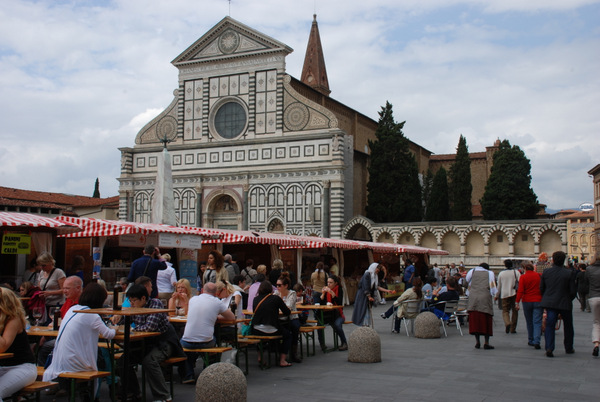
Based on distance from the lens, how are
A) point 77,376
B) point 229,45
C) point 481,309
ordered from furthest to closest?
point 229,45
point 481,309
point 77,376

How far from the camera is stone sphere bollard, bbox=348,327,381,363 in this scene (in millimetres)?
9242

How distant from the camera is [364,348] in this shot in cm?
925

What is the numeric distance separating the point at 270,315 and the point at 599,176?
144 ft

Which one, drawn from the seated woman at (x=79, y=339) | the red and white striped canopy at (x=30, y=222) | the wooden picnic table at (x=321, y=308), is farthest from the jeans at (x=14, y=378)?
the red and white striped canopy at (x=30, y=222)

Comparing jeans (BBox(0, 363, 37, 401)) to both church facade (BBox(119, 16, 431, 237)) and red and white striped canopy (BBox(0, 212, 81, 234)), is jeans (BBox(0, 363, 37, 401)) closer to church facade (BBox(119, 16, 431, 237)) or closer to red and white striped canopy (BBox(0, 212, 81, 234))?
red and white striped canopy (BBox(0, 212, 81, 234))

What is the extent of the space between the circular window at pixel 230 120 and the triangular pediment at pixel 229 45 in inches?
122

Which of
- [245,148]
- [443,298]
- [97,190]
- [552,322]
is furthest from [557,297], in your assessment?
[97,190]

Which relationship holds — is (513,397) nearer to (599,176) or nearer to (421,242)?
(421,242)

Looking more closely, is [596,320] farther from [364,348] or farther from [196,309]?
[196,309]

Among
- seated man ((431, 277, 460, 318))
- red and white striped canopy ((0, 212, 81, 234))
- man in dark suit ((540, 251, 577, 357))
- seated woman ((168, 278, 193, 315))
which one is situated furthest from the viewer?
seated man ((431, 277, 460, 318))

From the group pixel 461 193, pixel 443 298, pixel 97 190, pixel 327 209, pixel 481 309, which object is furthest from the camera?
pixel 97 190

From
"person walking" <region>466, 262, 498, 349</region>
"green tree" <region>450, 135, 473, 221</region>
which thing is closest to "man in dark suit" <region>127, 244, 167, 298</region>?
"person walking" <region>466, 262, 498, 349</region>

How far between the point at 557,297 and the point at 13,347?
8.23 meters

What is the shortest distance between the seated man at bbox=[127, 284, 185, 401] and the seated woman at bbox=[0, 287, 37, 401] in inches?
54.5
